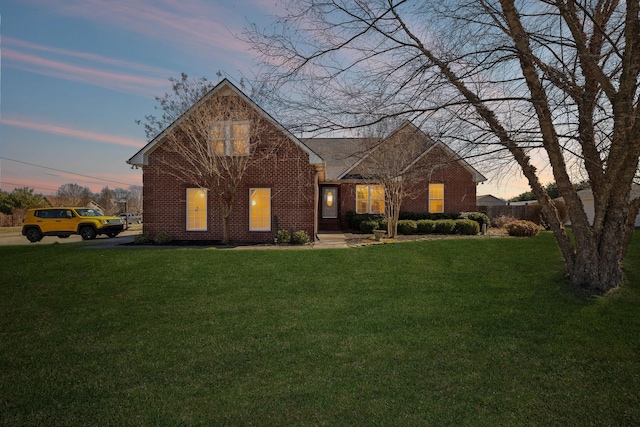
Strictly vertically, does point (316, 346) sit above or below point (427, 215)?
below

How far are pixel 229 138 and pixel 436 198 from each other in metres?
12.2

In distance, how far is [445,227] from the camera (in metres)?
17.0

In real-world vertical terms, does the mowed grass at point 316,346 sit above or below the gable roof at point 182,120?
below

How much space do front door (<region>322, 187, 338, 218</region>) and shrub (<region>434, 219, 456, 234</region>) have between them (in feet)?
19.6

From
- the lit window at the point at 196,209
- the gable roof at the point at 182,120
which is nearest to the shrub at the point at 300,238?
the gable roof at the point at 182,120

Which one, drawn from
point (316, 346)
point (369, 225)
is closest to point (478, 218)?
point (369, 225)

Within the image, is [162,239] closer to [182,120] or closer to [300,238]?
[182,120]

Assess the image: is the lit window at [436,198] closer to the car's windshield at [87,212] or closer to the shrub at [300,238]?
the shrub at [300,238]

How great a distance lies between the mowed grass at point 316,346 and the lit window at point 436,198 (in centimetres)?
1173

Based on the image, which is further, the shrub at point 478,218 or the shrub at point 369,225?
the shrub at point 478,218

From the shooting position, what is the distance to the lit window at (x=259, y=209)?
14.8 m

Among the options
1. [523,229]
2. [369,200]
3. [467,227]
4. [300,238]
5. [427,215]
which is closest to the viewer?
[300,238]

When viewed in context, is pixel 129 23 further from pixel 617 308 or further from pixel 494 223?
pixel 494 223

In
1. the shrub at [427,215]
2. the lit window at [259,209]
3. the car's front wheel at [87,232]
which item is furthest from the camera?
the shrub at [427,215]
